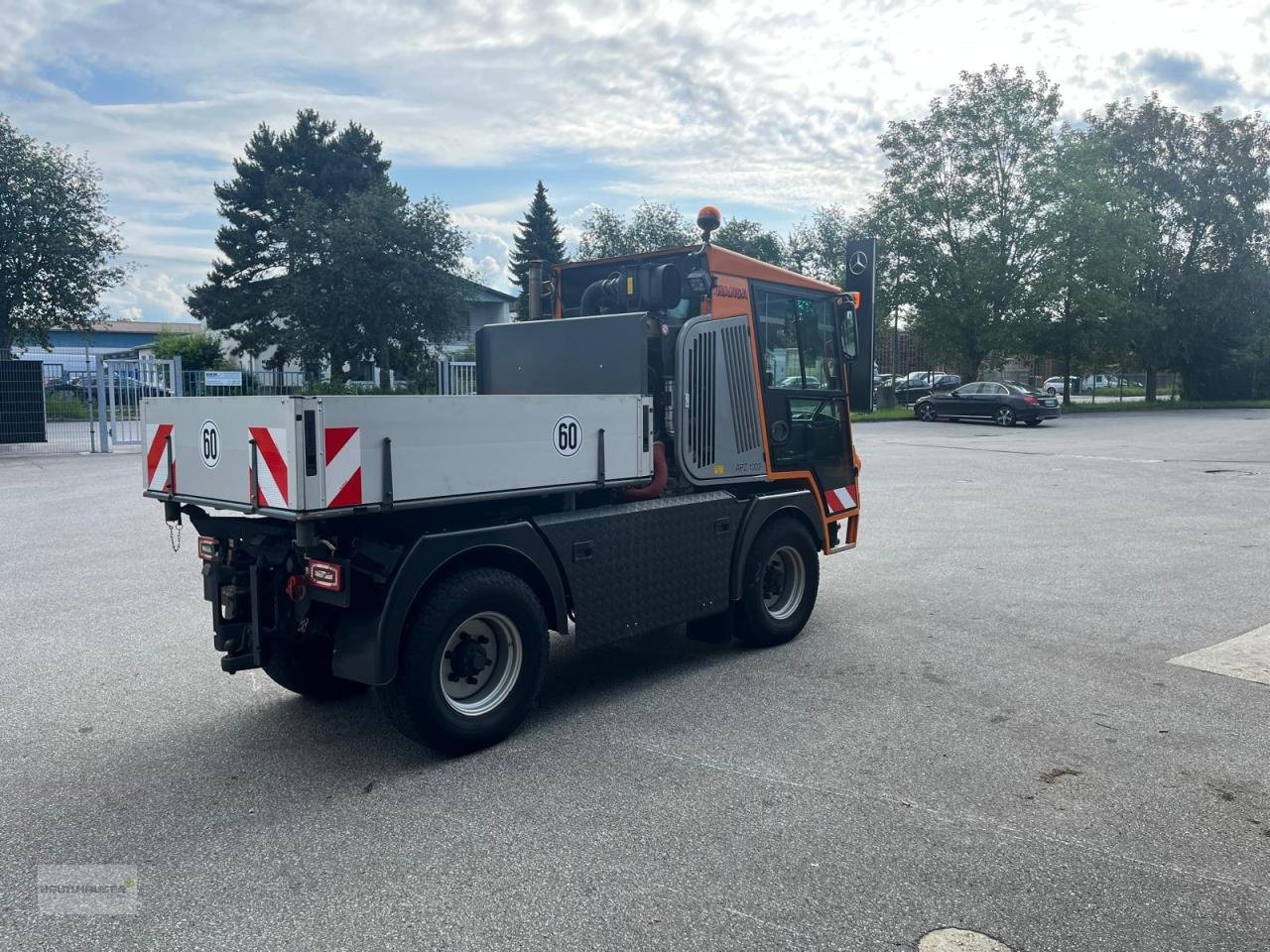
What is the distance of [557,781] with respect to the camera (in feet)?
14.4

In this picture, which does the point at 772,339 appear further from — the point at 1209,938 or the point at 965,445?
the point at 965,445

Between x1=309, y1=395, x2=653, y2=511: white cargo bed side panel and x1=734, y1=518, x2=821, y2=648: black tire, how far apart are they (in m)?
1.27

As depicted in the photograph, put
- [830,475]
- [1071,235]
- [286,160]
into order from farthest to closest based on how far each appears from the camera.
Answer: [286,160] → [1071,235] → [830,475]

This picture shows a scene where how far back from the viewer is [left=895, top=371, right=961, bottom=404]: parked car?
151 feet

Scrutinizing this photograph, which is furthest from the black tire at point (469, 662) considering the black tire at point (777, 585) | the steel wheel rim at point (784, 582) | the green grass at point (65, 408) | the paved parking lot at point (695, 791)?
the green grass at point (65, 408)

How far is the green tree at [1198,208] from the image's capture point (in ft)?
160

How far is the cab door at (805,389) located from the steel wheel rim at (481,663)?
8.09 feet

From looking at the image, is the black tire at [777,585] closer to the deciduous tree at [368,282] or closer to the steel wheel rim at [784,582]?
the steel wheel rim at [784,582]

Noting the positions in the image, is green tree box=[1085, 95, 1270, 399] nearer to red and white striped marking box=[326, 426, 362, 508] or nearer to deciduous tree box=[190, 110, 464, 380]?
deciduous tree box=[190, 110, 464, 380]

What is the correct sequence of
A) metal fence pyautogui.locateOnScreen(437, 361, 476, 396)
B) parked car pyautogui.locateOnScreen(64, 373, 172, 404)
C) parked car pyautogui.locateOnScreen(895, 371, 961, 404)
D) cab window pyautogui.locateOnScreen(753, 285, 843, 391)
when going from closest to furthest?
cab window pyautogui.locateOnScreen(753, 285, 843, 391)
parked car pyautogui.locateOnScreen(64, 373, 172, 404)
metal fence pyautogui.locateOnScreen(437, 361, 476, 396)
parked car pyautogui.locateOnScreen(895, 371, 961, 404)

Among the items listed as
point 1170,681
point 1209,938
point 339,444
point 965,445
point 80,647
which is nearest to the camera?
point 1209,938

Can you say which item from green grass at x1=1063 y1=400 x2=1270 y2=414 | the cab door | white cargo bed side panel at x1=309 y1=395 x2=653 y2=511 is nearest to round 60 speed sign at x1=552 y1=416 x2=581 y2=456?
white cargo bed side panel at x1=309 y1=395 x2=653 y2=511

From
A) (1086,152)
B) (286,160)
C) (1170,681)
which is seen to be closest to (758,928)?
(1170,681)

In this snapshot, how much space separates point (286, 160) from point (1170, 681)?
181 feet
